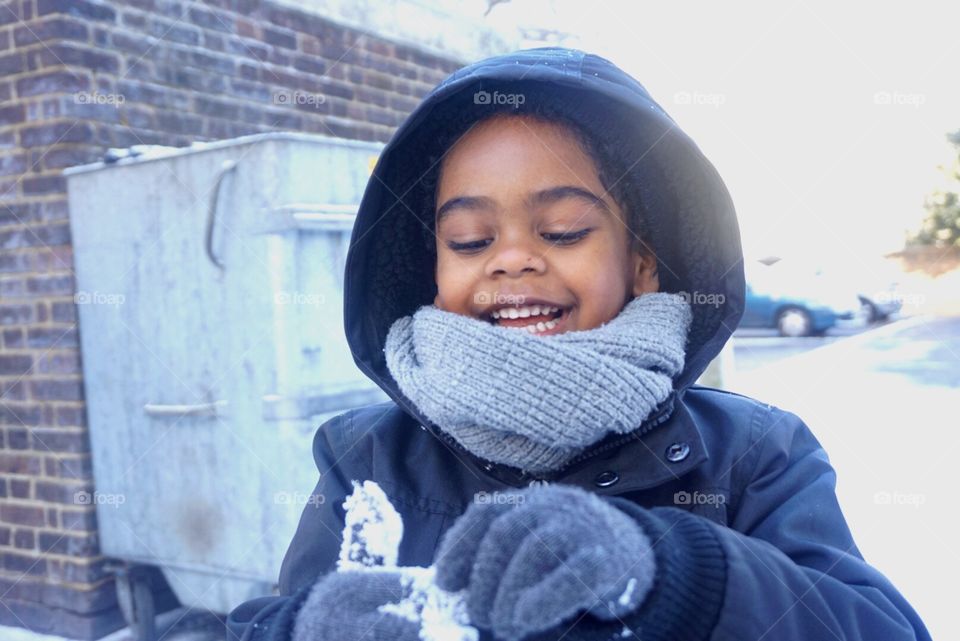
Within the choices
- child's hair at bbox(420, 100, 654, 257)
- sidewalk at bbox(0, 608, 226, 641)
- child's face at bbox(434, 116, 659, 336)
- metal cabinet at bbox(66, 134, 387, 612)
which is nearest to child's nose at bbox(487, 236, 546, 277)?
child's face at bbox(434, 116, 659, 336)

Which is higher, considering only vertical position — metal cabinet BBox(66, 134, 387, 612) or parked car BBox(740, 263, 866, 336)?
metal cabinet BBox(66, 134, 387, 612)

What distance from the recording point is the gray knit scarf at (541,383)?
1170 millimetres

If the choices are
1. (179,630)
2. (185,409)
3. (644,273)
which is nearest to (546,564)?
(644,273)

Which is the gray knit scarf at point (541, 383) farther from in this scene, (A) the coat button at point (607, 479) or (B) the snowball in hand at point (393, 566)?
(B) the snowball in hand at point (393, 566)

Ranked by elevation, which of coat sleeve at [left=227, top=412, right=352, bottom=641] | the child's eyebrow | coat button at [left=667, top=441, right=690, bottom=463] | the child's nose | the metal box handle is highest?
the child's eyebrow

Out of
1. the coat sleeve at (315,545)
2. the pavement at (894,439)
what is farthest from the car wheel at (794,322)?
the coat sleeve at (315,545)

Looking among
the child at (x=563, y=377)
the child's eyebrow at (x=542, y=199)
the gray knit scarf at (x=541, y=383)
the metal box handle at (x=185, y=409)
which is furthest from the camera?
the metal box handle at (x=185, y=409)

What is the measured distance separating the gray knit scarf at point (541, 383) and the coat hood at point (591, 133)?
85 millimetres

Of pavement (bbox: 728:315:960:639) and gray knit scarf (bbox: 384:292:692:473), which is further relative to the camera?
pavement (bbox: 728:315:960:639)

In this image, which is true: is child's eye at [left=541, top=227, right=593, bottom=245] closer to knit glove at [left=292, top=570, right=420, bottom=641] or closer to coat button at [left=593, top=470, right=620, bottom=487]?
coat button at [left=593, top=470, right=620, bottom=487]

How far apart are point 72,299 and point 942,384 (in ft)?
22.2

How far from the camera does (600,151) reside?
136 cm

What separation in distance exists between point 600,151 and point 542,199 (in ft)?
0.51

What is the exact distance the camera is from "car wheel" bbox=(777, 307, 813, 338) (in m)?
13.4
